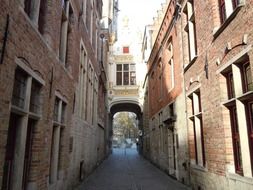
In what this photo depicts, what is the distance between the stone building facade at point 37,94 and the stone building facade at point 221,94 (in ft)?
13.9

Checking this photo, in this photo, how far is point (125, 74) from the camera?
31.3 meters

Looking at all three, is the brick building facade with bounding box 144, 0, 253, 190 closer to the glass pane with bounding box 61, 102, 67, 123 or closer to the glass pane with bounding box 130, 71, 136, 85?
the glass pane with bounding box 61, 102, 67, 123

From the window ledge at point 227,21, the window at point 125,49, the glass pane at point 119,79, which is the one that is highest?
the window at point 125,49

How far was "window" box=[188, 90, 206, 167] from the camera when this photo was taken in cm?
835

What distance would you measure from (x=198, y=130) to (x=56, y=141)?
458 centimetres

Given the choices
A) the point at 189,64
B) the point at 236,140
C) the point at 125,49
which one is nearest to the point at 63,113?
the point at 189,64

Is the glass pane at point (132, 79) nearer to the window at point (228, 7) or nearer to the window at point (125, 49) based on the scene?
the window at point (125, 49)

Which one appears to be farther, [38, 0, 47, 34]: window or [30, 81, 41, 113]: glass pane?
[38, 0, 47, 34]: window

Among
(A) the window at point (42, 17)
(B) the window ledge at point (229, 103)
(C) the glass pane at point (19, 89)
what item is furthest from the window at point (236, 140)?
(A) the window at point (42, 17)

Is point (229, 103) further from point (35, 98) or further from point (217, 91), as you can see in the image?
point (35, 98)

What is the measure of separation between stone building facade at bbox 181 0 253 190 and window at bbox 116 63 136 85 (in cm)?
2172

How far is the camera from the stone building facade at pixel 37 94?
4.07m

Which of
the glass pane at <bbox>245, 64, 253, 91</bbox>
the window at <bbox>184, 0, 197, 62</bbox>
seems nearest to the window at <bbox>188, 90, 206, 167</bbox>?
the window at <bbox>184, 0, 197, 62</bbox>

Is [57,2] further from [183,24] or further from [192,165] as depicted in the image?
[192,165]
